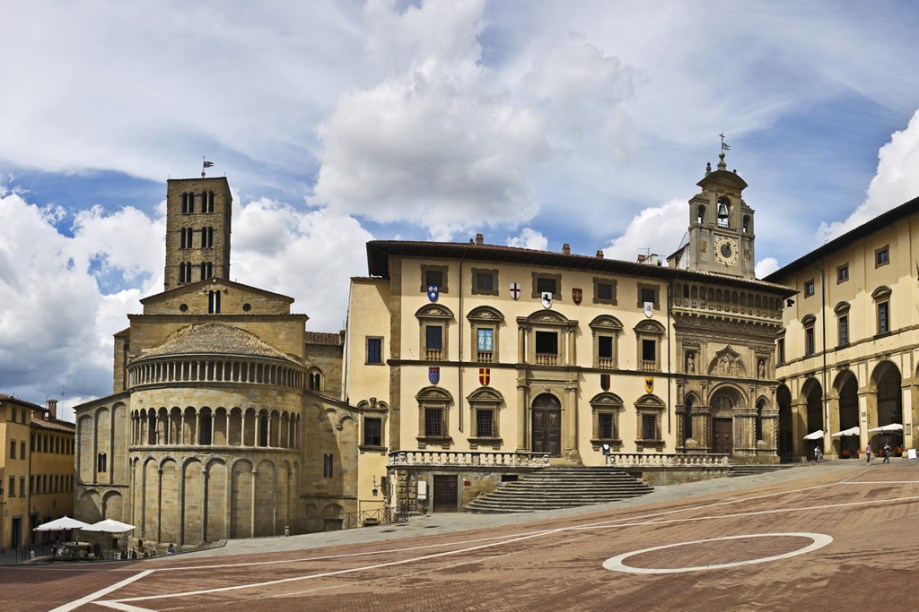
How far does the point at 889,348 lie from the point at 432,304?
31625 millimetres

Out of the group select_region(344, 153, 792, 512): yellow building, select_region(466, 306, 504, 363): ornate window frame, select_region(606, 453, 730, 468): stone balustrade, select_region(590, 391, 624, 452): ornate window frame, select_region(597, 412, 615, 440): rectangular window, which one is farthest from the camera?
select_region(597, 412, 615, 440): rectangular window

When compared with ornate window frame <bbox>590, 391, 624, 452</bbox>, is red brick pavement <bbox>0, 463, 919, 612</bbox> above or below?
below

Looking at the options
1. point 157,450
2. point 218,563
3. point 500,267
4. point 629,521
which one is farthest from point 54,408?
point 629,521

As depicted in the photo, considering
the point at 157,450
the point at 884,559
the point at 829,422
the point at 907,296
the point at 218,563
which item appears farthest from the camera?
the point at 829,422

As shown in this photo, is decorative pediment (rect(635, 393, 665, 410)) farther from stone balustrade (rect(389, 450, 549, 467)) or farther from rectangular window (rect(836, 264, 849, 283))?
rectangular window (rect(836, 264, 849, 283))

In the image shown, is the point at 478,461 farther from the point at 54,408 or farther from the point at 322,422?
the point at 54,408

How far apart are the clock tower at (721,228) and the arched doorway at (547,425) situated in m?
17.8

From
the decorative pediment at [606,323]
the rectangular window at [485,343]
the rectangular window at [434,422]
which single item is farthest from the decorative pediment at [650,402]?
the rectangular window at [434,422]

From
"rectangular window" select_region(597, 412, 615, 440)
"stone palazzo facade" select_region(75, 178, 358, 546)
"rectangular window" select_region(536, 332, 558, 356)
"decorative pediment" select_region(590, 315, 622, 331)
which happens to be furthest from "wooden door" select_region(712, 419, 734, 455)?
"stone palazzo facade" select_region(75, 178, 358, 546)

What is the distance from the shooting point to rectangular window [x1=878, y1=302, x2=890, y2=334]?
195 ft

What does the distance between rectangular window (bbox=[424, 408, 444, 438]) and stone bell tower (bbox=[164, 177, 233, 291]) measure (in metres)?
52.2

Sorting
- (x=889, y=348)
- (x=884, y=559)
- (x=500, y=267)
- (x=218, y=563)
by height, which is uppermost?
(x=500, y=267)

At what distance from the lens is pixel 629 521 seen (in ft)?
116

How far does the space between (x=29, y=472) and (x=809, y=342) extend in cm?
6207
